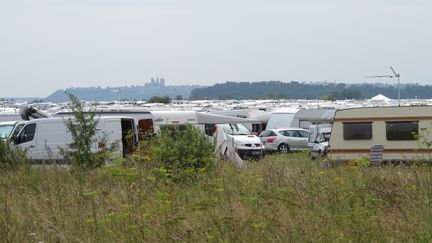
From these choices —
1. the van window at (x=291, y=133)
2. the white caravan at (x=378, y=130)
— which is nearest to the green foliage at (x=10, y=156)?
the white caravan at (x=378, y=130)

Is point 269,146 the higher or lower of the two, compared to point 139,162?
lower

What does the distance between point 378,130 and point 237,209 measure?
17.7 meters

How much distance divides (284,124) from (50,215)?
119 ft

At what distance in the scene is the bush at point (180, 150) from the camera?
43.0 feet

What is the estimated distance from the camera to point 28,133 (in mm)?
25203

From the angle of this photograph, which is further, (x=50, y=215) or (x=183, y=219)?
(x=50, y=215)

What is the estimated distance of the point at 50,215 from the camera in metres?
8.97

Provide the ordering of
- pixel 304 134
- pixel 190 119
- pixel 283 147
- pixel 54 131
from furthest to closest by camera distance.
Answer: pixel 304 134 → pixel 283 147 → pixel 190 119 → pixel 54 131

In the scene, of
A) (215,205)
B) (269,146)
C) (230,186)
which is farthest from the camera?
(269,146)

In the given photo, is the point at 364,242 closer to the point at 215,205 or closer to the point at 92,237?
the point at 215,205

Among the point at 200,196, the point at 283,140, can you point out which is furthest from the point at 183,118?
the point at 200,196

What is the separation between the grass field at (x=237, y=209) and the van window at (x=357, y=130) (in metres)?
14.0

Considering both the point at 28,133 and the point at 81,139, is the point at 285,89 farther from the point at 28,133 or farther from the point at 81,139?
the point at 81,139

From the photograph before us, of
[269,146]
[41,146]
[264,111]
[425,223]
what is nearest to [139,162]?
[425,223]
